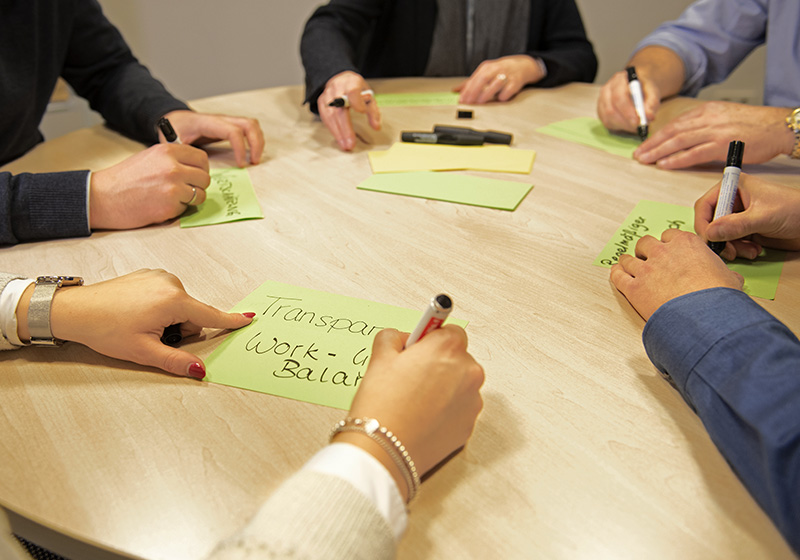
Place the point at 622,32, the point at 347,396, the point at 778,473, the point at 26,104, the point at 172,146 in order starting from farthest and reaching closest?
the point at 622,32 → the point at 26,104 → the point at 172,146 → the point at 347,396 → the point at 778,473

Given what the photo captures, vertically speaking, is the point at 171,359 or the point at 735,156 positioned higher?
the point at 735,156

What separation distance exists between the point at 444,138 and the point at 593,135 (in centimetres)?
30

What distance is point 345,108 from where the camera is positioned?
106cm

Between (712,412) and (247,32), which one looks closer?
(712,412)

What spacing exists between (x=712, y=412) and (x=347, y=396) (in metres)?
0.30

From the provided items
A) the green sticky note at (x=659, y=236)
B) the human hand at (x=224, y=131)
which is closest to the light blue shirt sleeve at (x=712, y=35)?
the green sticky note at (x=659, y=236)

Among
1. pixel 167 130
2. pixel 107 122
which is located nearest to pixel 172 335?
pixel 167 130

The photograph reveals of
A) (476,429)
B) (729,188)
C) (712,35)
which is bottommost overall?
(476,429)

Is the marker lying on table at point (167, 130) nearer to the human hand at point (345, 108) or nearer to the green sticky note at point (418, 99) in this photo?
the human hand at point (345, 108)

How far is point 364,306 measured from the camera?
2.00 feet

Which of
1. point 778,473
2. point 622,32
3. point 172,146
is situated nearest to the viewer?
point 778,473

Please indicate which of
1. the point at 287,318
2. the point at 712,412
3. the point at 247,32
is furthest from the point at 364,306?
the point at 247,32

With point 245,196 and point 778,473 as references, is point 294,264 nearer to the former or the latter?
point 245,196

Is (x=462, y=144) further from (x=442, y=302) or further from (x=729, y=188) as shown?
(x=442, y=302)
